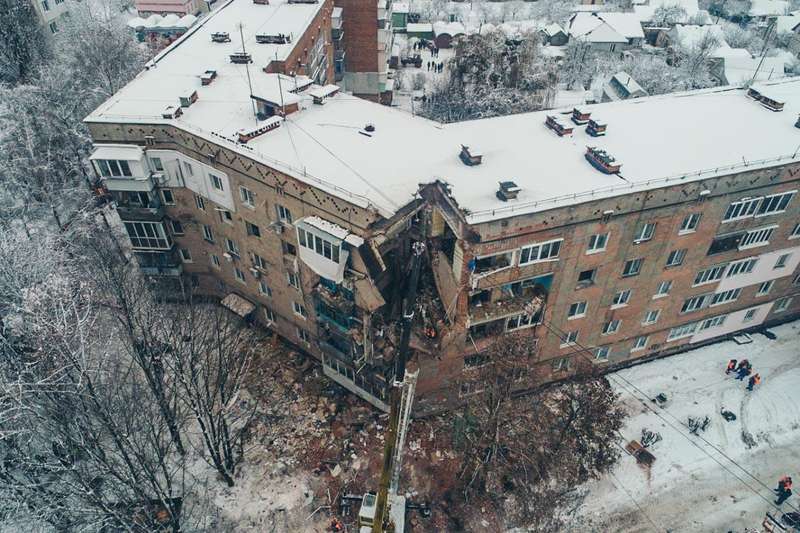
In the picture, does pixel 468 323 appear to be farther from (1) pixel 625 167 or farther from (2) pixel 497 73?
(2) pixel 497 73

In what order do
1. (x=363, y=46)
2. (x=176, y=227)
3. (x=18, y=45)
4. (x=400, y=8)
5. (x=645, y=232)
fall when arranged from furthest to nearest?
(x=400, y=8)
(x=363, y=46)
(x=18, y=45)
(x=176, y=227)
(x=645, y=232)

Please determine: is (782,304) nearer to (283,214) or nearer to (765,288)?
(765,288)

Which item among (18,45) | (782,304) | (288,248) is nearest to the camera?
(288,248)

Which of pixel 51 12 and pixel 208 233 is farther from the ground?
pixel 51 12

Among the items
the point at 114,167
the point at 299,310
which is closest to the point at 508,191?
the point at 299,310

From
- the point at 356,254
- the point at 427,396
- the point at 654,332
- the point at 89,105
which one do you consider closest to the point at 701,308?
the point at 654,332

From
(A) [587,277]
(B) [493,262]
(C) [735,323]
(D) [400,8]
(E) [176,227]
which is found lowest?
(C) [735,323]

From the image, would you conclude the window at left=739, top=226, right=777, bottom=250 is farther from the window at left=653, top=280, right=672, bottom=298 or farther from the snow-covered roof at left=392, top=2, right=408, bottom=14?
the snow-covered roof at left=392, top=2, right=408, bottom=14
